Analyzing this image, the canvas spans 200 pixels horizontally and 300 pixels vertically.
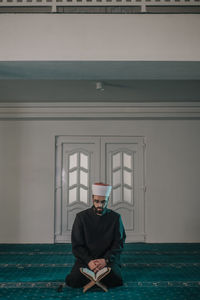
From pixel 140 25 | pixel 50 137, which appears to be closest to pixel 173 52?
pixel 140 25

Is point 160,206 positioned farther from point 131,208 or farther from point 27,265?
point 27,265

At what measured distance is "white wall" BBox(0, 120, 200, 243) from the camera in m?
6.64

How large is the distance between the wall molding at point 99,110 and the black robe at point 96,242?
2834mm

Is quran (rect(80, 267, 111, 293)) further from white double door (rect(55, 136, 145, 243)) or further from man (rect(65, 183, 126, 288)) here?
white double door (rect(55, 136, 145, 243))

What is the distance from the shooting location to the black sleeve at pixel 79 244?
12.7ft

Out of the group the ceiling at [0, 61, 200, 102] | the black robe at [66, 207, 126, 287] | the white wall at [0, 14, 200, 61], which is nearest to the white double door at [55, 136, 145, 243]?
the ceiling at [0, 61, 200, 102]

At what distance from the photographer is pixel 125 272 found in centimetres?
452

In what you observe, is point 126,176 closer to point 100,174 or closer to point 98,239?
point 100,174

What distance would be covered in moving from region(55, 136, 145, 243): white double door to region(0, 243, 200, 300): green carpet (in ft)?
2.12

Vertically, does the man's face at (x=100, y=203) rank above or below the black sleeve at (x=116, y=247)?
above

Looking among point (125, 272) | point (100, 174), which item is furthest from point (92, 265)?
point (100, 174)

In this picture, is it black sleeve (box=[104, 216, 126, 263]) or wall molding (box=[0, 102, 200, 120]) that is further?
wall molding (box=[0, 102, 200, 120])

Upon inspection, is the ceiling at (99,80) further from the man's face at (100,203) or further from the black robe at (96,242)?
the black robe at (96,242)

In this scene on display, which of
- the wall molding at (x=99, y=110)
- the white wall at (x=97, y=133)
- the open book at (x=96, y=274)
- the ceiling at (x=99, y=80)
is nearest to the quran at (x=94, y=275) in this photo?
Answer: the open book at (x=96, y=274)
